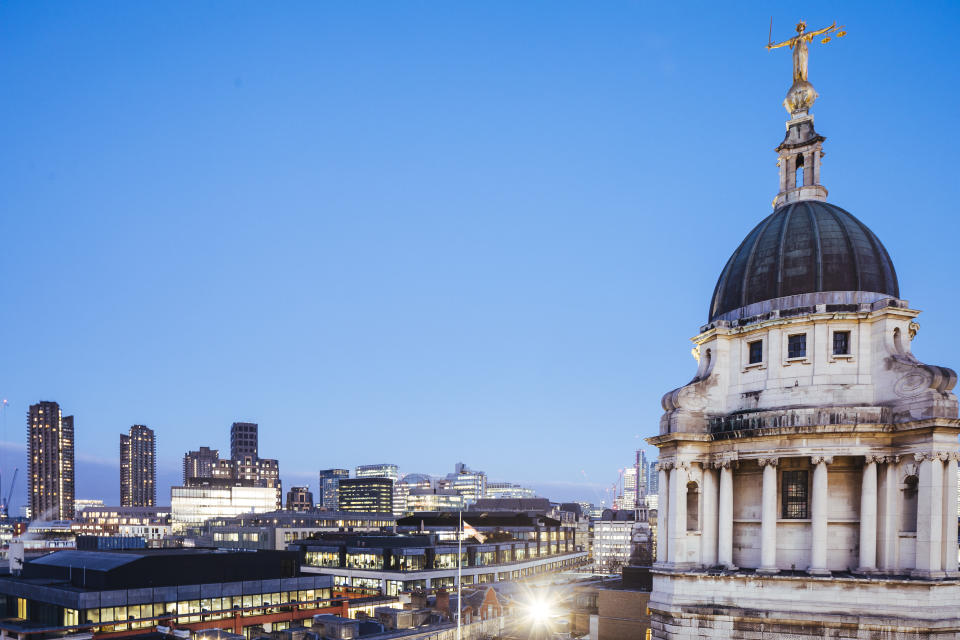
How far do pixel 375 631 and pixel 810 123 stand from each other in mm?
50867

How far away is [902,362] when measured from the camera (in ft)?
133

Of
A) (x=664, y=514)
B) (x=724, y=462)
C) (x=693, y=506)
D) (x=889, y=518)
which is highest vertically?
(x=724, y=462)

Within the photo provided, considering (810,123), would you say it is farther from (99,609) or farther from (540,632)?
(99,609)

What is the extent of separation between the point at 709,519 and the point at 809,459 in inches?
273

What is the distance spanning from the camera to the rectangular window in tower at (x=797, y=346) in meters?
43.4

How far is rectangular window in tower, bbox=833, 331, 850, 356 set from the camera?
43.0 m

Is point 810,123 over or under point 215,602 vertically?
over

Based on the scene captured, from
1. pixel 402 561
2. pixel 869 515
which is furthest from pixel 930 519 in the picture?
pixel 402 561

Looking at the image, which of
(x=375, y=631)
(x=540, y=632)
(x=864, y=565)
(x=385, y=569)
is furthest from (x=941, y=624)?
(x=385, y=569)

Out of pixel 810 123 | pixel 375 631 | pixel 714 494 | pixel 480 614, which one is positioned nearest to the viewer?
pixel 714 494

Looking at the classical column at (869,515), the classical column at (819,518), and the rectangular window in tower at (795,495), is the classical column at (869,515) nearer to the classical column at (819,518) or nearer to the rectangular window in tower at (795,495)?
the classical column at (819,518)

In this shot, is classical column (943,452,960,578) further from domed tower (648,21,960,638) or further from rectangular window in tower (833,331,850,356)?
rectangular window in tower (833,331,850,356)

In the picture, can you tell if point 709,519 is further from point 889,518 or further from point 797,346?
point 797,346

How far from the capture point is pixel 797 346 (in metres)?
43.8
